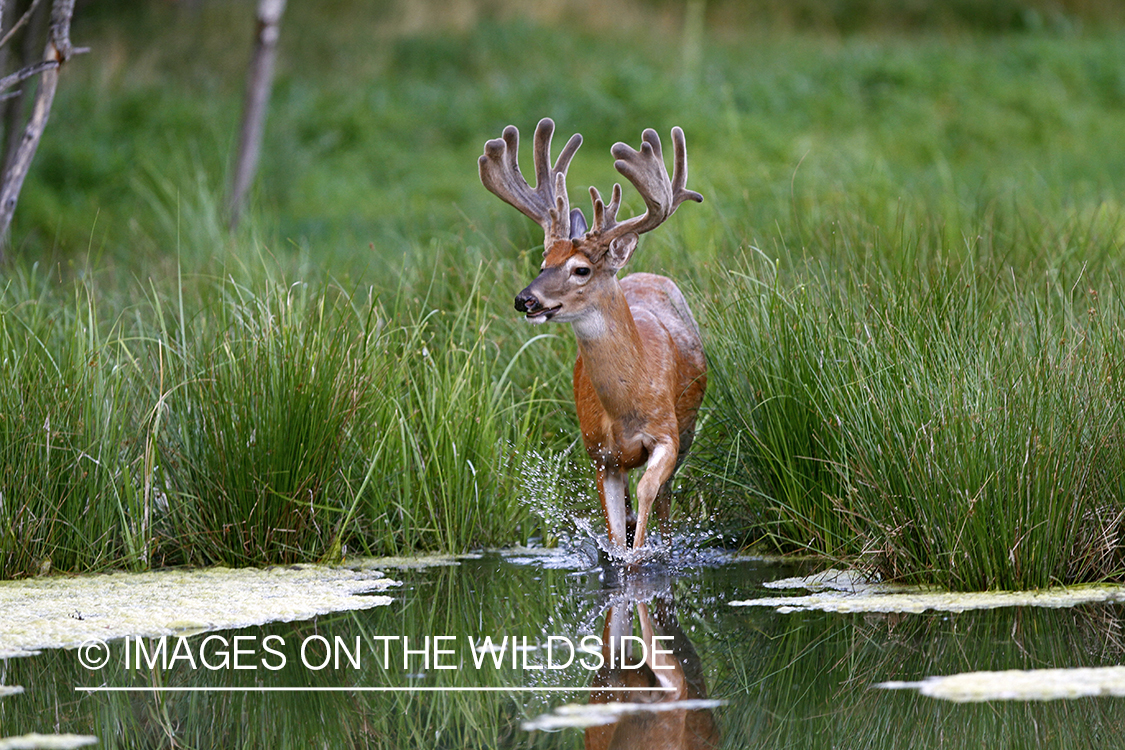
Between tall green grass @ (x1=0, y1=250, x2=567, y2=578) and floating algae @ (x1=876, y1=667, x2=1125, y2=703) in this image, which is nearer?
floating algae @ (x1=876, y1=667, x2=1125, y2=703)

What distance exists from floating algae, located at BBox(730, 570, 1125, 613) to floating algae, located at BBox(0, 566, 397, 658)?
5.01ft

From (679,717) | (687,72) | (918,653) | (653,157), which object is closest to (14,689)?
(679,717)

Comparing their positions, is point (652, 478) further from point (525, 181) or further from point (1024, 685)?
point (1024, 685)

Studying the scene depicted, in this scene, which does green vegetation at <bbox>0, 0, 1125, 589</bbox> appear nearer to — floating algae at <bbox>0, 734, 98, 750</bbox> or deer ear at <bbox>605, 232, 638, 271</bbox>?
deer ear at <bbox>605, 232, 638, 271</bbox>

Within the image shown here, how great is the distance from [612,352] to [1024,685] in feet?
7.61

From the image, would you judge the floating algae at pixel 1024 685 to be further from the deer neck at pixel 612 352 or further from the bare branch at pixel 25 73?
the bare branch at pixel 25 73

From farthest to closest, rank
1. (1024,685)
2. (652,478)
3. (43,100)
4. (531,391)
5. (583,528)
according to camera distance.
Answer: (531,391) < (43,100) < (583,528) < (652,478) < (1024,685)

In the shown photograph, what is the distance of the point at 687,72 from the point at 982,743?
1904cm

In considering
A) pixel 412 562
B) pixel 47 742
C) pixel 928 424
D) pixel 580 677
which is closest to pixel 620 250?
pixel 928 424

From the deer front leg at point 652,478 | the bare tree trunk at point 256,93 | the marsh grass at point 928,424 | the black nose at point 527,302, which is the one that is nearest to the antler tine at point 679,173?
the marsh grass at point 928,424

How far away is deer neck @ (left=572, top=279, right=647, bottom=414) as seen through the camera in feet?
18.4

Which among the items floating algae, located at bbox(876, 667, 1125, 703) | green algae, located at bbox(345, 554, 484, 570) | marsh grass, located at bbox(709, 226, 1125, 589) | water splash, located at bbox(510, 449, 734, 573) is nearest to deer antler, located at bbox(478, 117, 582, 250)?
marsh grass, located at bbox(709, 226, 1125, 589)

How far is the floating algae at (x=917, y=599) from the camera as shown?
4.81m

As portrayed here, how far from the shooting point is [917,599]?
16.3ft
